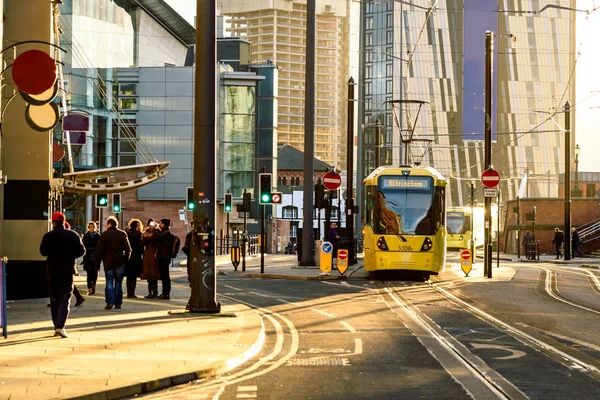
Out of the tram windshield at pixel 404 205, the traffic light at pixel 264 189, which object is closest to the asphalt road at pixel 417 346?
the tram windshield at pixel 404 205

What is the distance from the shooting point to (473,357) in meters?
13.3

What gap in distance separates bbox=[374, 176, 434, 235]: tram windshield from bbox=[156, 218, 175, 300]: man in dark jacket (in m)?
9.06

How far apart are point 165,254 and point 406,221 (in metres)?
9.64

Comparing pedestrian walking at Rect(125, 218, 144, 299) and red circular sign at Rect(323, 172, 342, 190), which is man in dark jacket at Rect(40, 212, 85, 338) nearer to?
pedestrian walking at Rect(125, 218, 144, 299)

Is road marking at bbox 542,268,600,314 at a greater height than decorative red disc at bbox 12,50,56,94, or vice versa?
decorative red disc at bbox 12,50,56,94

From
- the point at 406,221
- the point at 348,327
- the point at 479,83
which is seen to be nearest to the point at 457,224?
the point at 406,221

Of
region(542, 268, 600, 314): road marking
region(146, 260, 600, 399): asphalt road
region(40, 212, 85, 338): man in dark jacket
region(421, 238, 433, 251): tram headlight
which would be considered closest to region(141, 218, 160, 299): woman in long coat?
region(146, 260, 600, 399): asphalt road

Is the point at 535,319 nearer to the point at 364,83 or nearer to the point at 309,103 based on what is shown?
the point at 309,103

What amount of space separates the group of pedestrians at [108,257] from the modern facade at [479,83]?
105 meters

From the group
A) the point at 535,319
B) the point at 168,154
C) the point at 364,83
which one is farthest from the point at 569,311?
the point at 364,83

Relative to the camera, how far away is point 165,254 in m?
23.5

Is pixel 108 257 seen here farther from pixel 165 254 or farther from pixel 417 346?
pixel 417 346

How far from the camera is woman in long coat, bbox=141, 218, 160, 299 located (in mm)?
23422

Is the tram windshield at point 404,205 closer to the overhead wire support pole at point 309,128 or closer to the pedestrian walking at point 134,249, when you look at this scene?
the overhead wire support pole at point 309,128
